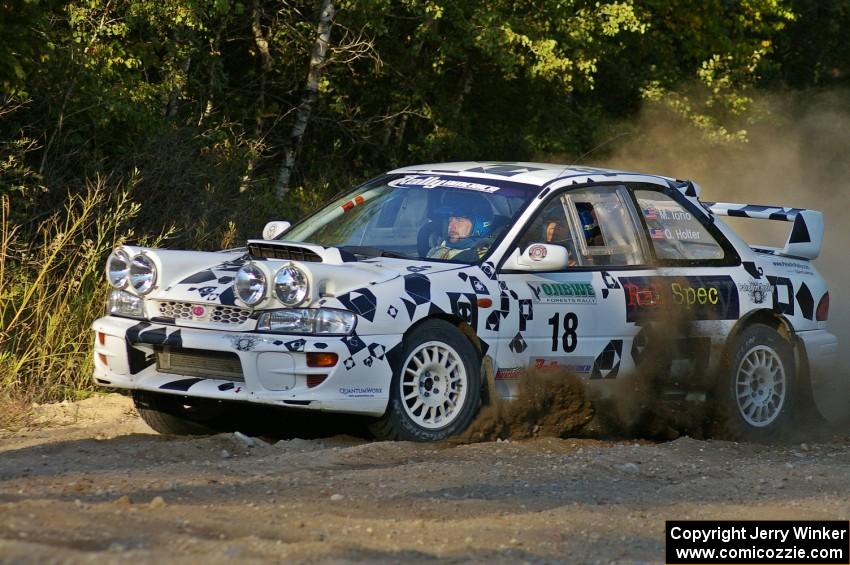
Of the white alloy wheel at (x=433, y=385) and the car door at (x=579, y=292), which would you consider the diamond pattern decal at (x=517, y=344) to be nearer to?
the car door at (x=579, y=292)

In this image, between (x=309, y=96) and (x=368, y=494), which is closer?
(x=368, y=494)

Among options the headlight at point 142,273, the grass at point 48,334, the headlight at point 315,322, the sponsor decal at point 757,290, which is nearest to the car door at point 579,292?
the sponsor decal at point 757,290

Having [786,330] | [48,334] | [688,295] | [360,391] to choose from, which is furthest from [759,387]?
[48,334]

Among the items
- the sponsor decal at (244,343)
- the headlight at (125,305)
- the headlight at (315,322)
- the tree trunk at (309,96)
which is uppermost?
the tree trunk at (309,96)

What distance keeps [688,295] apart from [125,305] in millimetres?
3463

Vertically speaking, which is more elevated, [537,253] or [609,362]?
[537,253]

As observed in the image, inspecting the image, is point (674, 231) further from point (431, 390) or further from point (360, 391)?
point (360, 391)

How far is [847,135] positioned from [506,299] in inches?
876

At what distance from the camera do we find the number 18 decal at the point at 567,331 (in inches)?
328

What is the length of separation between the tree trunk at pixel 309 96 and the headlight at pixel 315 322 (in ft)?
36.2

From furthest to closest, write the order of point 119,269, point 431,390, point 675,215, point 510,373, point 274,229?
point 675,215
point 274,229
point 510,373
point 119,269
point 431,390

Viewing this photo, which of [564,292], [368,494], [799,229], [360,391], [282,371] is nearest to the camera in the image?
[368,494]

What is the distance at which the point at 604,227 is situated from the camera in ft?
29.0

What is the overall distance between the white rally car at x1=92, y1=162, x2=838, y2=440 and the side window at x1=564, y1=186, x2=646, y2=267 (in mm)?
12
